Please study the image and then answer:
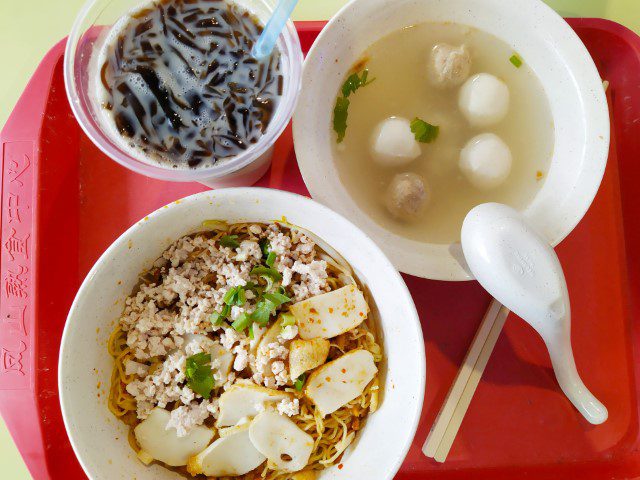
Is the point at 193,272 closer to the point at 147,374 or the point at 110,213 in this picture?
the point at 147,374

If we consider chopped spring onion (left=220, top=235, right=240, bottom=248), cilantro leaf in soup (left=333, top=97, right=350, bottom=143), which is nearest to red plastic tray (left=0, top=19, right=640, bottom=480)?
cilantro leaf in soup (left=333, top=97, right=350, bottom=143)

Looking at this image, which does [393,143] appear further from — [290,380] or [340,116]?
[290,380]

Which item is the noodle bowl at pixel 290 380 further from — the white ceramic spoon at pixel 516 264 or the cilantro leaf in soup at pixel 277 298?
the white ceramic spoon at pixel 516 264

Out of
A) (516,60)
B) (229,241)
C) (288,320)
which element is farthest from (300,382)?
(516,60)

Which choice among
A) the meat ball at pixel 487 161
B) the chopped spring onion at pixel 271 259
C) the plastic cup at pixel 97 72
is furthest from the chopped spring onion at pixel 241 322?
the meat ball at pixel 487 161

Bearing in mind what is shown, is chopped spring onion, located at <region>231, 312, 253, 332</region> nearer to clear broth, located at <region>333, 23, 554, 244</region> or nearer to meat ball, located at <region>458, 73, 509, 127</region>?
clear broth, located at <region>333, 23, 554, 244</region>

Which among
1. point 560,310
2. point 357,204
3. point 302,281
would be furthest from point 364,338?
point 560,310
